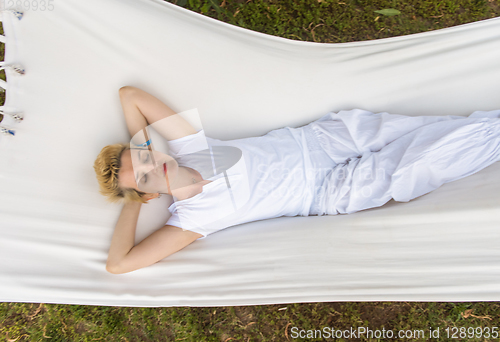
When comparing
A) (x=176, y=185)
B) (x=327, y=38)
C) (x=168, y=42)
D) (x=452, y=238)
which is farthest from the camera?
(x=327, y=38)

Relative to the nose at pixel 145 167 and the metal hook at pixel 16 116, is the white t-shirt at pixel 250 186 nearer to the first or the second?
the nose at pixel 145 167

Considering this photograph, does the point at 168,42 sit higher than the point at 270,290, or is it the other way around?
the point at 168,42

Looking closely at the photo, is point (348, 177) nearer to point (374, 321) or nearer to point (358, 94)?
point (358, 94)

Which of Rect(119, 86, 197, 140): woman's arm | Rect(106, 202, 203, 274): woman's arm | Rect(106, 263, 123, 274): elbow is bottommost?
Rect(106, 263, 123, 274): elbow

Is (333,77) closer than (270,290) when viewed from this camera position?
No

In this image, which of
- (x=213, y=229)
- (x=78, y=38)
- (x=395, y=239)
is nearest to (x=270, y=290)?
(x=213, y=229)

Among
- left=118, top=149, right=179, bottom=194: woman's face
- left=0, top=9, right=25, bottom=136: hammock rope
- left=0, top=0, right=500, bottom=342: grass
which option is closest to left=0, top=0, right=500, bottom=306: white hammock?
left=0, top=9, right=25, bottom=136: hammock rope

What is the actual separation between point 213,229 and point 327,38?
1430mm

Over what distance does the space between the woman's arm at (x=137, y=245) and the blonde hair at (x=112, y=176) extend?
2.4 inches

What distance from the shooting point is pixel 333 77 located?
144cm

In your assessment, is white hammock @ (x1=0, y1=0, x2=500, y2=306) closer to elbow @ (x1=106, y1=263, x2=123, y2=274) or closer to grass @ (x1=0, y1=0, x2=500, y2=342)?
elbow @ (x1=106, y1=263, x2=123, y2=274)

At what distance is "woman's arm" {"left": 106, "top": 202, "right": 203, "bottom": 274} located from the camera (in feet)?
3.81

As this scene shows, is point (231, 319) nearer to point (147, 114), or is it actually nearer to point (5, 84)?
point (147, 114)

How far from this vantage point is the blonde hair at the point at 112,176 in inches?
45.7
